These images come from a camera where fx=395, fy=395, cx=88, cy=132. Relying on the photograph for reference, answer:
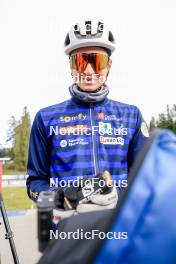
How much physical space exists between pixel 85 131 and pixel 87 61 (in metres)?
0.53

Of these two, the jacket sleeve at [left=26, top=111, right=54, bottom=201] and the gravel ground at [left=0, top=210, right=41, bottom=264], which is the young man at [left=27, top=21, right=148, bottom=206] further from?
the gravel ground at [left=0, top=210, right=41, bottom=264]

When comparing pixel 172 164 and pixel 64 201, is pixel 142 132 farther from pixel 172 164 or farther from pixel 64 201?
pixel 172 164

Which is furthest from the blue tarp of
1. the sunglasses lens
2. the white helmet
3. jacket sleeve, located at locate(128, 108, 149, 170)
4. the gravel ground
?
the gravel ground

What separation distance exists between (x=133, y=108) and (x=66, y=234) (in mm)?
1908

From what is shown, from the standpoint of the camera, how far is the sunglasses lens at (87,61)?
117 inches

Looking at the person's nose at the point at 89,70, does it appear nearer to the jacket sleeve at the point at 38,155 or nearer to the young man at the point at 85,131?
the young man at the point at 85,131

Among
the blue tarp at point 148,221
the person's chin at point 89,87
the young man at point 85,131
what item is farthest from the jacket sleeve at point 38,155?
the blue tarp at point 148,221

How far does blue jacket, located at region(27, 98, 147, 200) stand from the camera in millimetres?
2841

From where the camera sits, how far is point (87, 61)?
118 inches

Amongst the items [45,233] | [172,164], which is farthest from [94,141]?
[172,164]

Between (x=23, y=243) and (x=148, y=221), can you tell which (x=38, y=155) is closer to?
(x=148, y=221)

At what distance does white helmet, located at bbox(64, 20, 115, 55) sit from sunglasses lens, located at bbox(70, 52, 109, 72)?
0.32ft

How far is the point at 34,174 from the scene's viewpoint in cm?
296

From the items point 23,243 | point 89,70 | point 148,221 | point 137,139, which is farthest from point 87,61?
point 23,243
